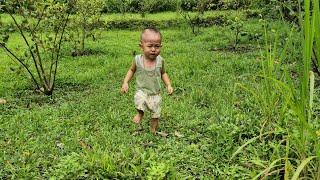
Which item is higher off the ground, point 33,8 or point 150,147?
point 33,8

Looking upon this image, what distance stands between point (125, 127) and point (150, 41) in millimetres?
1087

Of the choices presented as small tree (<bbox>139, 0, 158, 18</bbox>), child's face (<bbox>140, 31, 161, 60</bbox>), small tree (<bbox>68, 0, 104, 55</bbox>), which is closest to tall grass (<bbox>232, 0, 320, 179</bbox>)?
child's face (<bbox>140, 31, 161, 60</bbox>)

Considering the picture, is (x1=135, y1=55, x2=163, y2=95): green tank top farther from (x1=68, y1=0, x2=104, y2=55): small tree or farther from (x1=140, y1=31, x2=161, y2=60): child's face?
(x1=68, y1=0, x2=104, y2=55): small tree

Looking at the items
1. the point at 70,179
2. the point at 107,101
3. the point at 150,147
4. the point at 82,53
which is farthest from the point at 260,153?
the point at 82,53

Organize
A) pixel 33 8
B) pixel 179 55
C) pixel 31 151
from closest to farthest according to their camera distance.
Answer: pixel 31 151, pixel 33 8, pixel 179 55

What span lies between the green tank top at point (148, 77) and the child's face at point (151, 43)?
6.4 inches

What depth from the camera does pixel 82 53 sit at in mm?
10719

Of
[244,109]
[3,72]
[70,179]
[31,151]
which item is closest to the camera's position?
[70,179]

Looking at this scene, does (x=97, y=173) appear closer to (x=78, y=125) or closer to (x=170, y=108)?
(x=78, y=125)

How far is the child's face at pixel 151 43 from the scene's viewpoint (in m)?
4.57

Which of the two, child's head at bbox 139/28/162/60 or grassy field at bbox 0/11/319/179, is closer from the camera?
grassy field at bbox 0/11/319/179

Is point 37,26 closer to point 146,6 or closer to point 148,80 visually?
point 148,80

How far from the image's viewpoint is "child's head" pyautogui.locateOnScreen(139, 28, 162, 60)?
4.57 m

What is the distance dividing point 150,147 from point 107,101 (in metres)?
1.91
